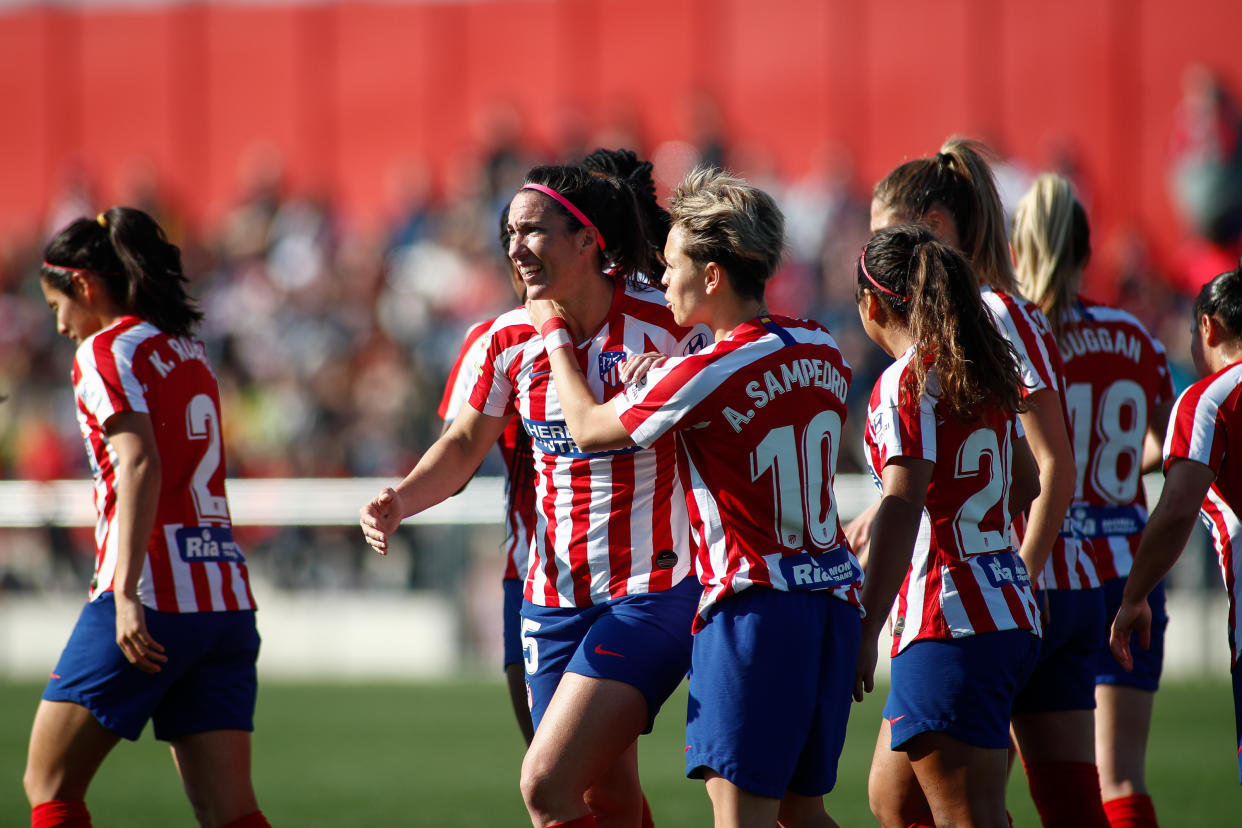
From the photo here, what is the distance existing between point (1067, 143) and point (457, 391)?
12.4 meters

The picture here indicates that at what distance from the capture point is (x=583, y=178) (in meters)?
4.05

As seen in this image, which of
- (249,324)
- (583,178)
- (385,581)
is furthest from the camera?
(249,324)

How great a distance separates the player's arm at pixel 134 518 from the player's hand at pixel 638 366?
63.2 inches

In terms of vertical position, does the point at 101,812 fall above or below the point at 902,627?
below

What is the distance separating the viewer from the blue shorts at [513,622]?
4.73 metres

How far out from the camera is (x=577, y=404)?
3.69 m

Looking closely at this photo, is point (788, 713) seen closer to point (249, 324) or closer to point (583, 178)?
point (583, 178)

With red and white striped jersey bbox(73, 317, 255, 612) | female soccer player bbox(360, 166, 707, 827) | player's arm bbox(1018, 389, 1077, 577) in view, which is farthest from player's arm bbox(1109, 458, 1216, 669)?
red and white striped jersey bbox(73, 317, 255, 612)

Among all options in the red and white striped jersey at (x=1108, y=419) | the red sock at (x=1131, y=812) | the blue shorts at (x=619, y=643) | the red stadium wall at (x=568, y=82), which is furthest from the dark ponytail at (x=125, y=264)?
the red stadium wall at (x=568, y=82)

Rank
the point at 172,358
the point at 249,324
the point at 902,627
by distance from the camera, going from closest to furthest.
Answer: the point at 902,627 < the point at 172,358 < the point at 249,324

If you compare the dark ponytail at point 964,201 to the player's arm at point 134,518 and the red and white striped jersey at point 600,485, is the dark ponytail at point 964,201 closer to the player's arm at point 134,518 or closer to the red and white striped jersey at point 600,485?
the red and white striped jersey at point 600,485

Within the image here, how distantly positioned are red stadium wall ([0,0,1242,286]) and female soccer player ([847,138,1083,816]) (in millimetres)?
10671

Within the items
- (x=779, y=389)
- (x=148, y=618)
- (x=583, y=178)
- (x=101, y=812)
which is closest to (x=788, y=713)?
(x=779, y=389)

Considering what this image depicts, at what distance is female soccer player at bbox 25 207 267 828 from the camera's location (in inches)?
167
